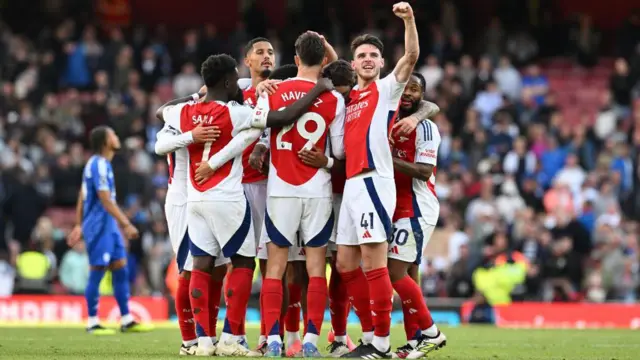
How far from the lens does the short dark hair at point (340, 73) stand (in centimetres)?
1159

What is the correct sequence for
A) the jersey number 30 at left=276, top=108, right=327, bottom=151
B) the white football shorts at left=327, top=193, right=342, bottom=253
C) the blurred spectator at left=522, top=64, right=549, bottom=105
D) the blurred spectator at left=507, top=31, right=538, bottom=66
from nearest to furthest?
the jersey number 30 at left=276, top=108, right=327, bottom=151
the white football shorts at left=327, top=193, right=342, bottom=253
the blurred spectator at left=522, top=64, right=549, bottom=105
the blurred spectator at left=507, top=31, right=538, bottom=66

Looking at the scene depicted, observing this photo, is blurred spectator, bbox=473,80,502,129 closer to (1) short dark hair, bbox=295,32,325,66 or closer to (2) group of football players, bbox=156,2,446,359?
(2) group of football players, bbox=156,2,446,359

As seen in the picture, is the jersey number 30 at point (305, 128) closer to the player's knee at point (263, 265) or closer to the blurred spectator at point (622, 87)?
the player's knee at point (263, 265)

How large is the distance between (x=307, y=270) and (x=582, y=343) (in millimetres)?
4785

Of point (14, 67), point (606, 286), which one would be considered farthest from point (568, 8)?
point (14, 67)

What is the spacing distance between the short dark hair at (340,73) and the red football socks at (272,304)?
199 centimetres

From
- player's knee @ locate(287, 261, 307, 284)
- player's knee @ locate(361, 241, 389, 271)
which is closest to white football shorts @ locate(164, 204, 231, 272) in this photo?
player's knee @ locate(287, 261, 307, 284)

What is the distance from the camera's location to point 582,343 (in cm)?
1459

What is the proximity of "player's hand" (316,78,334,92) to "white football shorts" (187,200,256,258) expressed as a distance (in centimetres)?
124

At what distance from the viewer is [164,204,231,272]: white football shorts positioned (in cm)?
1183

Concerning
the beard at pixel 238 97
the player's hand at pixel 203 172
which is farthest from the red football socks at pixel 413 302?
the beard at pixel 238 97

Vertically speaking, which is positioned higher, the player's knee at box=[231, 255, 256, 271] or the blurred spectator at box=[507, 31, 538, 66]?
the blurred spectator at box=[507, 31, 538, 66]

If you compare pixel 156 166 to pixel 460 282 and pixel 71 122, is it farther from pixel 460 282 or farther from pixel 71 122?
pixel 460 282

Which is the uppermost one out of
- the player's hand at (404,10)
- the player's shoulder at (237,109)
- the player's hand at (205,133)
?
the player's hand at (404,10)
